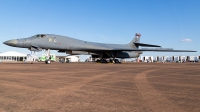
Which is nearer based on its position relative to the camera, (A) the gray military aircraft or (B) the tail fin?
(A) the gray military aircraft

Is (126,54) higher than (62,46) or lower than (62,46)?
lower

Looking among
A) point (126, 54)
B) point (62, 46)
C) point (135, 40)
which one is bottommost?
point (126, 54)

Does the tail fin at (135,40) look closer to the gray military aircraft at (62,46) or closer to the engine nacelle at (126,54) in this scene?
the engine nacelle at (126,54)

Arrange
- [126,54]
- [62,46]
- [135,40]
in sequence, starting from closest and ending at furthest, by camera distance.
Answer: [62,46] → [126,54] → [135,40]

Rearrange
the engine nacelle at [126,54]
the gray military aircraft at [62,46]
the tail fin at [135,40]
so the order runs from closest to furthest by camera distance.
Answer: the gray military aircraft at [62,46] < the engine nacelle at [126,54] < the tail fin at [135,40]

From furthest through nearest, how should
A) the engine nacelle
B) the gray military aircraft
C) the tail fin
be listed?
1. the tail fin
2. the engine nacelle
3. the gray military aircraft

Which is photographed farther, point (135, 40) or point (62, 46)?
point (135, 40)

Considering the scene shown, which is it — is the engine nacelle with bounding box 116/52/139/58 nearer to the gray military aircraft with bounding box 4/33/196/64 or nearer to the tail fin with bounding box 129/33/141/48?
the gray military aircraft with bounding box 4/33/196/64

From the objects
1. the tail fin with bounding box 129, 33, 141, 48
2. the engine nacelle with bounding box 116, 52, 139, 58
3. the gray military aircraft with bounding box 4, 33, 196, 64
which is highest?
the tail fin with bounding box 129, 33, 141, 48

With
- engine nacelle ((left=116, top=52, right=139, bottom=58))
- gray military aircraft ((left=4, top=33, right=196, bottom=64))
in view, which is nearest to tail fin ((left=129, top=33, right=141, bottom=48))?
engine nacelle ((left=116, top=52, right=139, bottom=58))

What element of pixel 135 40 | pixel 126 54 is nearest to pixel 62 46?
pixel 126 54

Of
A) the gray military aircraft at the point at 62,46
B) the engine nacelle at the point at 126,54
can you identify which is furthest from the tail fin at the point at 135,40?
the gray military aircraft at the point at 62,46

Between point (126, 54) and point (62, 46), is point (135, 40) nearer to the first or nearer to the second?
point (126, 54)

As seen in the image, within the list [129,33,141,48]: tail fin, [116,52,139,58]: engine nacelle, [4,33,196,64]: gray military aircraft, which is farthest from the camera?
[129,33,141,48]: tail fin
